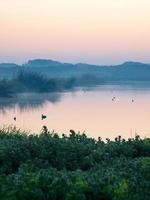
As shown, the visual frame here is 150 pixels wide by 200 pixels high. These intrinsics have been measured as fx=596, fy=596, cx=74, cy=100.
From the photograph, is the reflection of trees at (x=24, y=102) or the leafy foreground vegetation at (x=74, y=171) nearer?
the leafy foreground vegetation at (x=74, y=171)

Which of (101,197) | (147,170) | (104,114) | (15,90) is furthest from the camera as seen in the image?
(15,90)

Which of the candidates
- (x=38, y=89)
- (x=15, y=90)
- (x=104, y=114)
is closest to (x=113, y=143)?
(x=104, y=114)

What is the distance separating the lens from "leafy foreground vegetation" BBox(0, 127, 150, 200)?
5.36 metres

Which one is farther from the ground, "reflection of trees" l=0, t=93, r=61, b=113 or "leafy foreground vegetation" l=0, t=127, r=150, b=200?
"leafy foreground vegetation" l=0, t=127, r=150, b=200

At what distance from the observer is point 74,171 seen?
6.86m

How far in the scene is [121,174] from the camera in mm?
6207

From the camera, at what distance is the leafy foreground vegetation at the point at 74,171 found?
5.36 meters

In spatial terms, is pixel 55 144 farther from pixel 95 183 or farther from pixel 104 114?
pixel 104 114

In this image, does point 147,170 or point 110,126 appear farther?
point 110,126

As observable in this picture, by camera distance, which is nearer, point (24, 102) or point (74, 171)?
point (74, 171)

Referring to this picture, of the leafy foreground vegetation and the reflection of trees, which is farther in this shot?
the reflection of trees

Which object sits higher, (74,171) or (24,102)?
(74,171)

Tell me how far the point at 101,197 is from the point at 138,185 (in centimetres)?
47

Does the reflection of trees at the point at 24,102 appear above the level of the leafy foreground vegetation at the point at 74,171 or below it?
below
